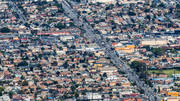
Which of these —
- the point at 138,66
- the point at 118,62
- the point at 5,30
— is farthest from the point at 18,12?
the point at 138,66

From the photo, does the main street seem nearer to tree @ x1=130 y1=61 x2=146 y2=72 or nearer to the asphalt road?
tree @ x1=130 y1=61 x2=146 y2=72

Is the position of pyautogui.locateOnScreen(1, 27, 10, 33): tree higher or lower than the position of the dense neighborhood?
higher

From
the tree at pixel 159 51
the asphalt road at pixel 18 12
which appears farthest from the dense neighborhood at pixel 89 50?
the tree at pixel 159 51

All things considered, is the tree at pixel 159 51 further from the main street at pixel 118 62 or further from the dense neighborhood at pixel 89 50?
the main street at pixel 118 62

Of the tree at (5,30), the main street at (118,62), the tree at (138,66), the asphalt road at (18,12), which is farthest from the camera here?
the asphalt road at (18,12)

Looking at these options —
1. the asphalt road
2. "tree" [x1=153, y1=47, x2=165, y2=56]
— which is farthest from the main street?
the asphalt road

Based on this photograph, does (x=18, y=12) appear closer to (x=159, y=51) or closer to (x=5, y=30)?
(x=5, y=30)

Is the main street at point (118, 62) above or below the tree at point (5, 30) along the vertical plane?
below

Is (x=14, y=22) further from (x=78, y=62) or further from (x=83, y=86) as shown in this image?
(x=83, y=86)
